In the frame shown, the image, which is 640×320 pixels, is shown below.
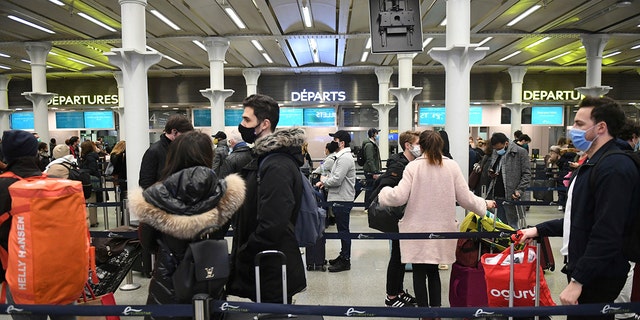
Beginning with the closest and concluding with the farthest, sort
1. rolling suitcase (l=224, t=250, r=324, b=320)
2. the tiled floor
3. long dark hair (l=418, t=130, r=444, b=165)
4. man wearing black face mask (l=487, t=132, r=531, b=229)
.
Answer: rolling suitcase (l=224, t=250, r=324, b=320)
long dark hair (l=418, t=130, r=444, b=165)
the tiled floor
man wearing black face mask (l=487, t=132, r=531, b=229)

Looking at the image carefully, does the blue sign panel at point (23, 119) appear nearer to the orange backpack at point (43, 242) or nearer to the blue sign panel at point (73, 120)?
the blue sign panel at point (73, 120)

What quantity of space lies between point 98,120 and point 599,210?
2575 cm

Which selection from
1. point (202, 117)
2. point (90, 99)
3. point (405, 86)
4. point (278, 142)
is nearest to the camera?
point (278, 142)

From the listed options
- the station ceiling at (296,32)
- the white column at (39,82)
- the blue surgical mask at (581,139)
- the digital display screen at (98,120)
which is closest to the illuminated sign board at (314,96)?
the station ceiling at (296,32)

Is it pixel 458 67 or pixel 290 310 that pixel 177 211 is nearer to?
pixel 290 310

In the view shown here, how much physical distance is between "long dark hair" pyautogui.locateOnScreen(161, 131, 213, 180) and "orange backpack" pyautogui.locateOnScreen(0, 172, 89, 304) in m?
0.67

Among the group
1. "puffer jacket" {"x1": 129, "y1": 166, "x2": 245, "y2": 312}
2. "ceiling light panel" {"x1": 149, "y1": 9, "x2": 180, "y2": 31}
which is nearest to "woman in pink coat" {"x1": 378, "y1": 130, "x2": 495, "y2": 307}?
"puffer jacket" {"x1": 129, "y1": 166, "x2": 245, "y2": 312}

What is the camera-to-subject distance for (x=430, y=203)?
3.83 meters

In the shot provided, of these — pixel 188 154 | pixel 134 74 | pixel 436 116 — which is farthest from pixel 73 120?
pixel 188 154

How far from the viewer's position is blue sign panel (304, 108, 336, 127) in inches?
911

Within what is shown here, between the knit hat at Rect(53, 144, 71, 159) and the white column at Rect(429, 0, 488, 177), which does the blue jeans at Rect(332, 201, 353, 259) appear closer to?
the white column at Rect(429, 0, 488, 177)

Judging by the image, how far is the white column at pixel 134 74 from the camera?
7.49 metres

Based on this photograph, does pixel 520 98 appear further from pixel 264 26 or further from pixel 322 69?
pixel 264 26

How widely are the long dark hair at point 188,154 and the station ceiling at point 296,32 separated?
9147mm
